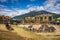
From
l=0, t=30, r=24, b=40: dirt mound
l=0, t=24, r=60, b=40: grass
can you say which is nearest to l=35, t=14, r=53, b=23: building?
l=0, t=24, r=60, b=40: grass

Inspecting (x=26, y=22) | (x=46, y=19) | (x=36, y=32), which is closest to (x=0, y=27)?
(x=26, y=22)

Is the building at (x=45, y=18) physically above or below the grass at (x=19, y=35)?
above

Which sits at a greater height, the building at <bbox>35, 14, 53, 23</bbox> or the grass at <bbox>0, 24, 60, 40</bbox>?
the building at <bbox>35, 14, 53, 23</bbox>

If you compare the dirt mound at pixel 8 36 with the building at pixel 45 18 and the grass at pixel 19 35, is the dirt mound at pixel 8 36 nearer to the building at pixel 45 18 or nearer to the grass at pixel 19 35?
the grass at pixel 19 35

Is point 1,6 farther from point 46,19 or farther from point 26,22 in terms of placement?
point 46,19

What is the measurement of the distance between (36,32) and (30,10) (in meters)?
0.70

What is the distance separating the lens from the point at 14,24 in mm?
4062

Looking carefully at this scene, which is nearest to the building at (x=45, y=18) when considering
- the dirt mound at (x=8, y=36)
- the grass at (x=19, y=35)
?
the grass at (x=19, y=35)

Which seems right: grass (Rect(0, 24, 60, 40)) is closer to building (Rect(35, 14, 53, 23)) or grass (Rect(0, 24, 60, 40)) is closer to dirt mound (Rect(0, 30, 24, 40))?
dirt mound (Rect(0, 30, 24, 40))

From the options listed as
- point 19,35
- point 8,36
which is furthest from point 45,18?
point 8,36

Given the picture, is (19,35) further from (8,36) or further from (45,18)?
(45,18)

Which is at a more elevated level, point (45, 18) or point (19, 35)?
point (45, 18)

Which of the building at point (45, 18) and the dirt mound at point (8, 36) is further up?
the building at point (45, 18)

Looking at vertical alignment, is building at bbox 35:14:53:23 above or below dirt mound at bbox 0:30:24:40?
above
